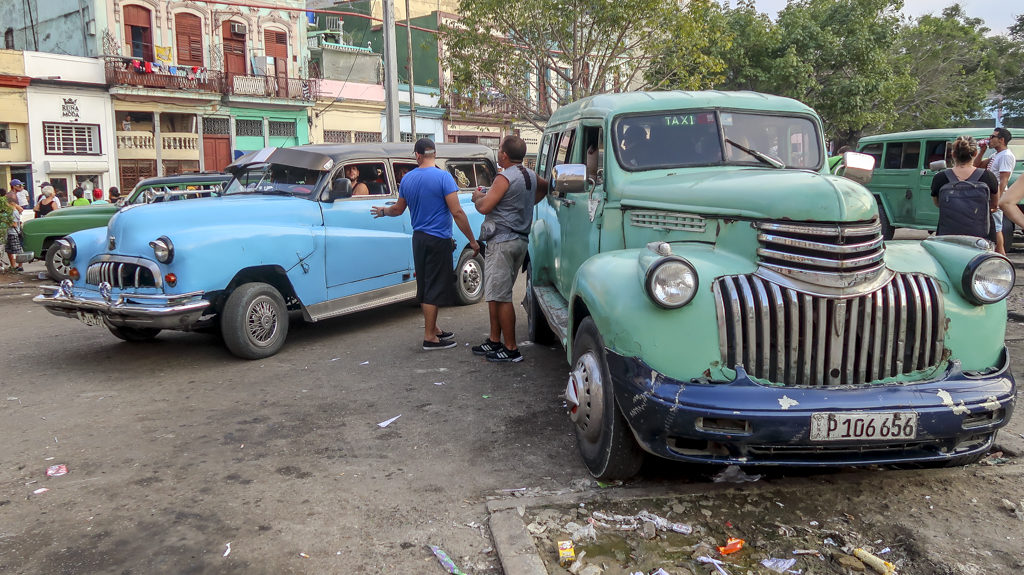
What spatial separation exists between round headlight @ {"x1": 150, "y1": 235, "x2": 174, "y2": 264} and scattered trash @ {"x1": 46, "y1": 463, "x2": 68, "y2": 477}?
213cm

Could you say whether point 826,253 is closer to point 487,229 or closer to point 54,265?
point 487,229

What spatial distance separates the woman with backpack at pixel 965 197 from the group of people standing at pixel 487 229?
3.78 m

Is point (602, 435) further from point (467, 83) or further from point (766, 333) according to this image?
point (467, 83)

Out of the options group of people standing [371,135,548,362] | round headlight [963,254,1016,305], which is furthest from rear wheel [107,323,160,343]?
round headlight [963,254,1016,305]

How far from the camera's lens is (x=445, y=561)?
10.2ft

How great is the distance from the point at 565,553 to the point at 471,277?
237 inches

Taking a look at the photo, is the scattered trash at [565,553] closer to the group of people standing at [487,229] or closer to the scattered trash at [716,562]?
the scattered trash at [716,562]

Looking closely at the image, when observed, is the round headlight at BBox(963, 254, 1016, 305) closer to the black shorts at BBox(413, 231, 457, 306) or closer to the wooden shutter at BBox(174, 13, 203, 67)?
the black shorts at BBox(413, 231, 457, 306)

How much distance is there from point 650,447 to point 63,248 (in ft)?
18.9

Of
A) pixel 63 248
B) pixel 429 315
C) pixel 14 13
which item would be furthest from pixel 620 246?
pixel 14 13

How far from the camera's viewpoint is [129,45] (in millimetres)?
24609

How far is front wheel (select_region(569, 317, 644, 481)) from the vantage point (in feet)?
11.7

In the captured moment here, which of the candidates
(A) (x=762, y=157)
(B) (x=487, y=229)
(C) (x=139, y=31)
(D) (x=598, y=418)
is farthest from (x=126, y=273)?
(C) (x=139, y=31)

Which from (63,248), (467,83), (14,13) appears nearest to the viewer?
(63,248)
